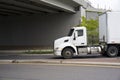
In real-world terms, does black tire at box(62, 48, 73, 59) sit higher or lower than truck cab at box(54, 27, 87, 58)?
lower

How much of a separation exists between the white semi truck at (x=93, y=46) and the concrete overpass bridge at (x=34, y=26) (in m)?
20.3

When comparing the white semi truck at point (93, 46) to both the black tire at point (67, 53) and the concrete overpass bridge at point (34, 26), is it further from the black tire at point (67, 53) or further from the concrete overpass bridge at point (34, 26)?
the concrete overpass bridge at point (34, 26)

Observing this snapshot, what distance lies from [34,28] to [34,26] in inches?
13.3

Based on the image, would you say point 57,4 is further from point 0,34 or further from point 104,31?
point 0,34

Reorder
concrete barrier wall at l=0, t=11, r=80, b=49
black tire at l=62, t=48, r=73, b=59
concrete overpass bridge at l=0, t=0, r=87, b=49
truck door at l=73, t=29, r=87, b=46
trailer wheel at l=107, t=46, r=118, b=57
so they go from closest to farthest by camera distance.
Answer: black tire at l=62, t=48, r=73, b=59, truck door at l=73, t=29, r=87, b=46, trailer wheel at l=107, t=46, r=118, b=57, concrete overpass bridge at l=0, t=0, r=87, b=49, concrete barrier wall at l=0, t=11, r=80, b=49

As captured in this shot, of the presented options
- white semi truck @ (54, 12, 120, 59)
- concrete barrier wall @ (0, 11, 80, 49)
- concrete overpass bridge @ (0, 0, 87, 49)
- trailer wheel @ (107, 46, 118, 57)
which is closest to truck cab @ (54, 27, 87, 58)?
white semi truck @ (54, 12, 120, 59)

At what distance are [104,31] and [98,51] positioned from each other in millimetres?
1892

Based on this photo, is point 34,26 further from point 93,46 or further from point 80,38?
point 80,38

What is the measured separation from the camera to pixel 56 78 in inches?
520

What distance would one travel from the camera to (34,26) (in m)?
51.8

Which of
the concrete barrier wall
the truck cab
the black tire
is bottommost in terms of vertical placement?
the black tire

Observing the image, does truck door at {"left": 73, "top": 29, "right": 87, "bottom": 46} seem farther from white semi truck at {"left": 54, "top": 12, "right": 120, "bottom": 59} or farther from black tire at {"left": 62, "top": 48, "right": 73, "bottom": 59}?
black tire at {"left": 62, "top": 48, "right": 73, "bottom": 59}

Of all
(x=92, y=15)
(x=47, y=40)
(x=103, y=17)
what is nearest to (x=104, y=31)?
(x=103, y=17)

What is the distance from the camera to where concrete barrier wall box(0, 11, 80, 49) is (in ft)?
162
